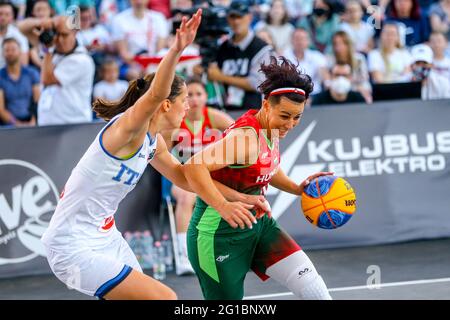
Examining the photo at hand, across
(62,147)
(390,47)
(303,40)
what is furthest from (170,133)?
(390,47)

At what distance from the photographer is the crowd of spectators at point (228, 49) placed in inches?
409

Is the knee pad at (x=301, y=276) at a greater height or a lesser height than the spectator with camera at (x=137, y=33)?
lesser

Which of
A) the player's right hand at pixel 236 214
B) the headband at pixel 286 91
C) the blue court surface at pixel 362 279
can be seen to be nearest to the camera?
the player's right hand at pixel 236 214

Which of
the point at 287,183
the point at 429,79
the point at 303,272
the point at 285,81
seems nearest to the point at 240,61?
the point at 429,79

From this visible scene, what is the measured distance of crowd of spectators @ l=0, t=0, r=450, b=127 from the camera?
34.1 feet

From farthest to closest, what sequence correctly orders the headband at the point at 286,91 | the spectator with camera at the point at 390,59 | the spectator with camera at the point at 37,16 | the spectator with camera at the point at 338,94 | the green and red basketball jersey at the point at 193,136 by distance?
the spectator with camera at the point at 390,59
the spectator with camera at the point at 37,16
the spectator with camera at the point at 338,94
the green and red basketball jersey at the point at 193,136
the headband at the point at 286,91

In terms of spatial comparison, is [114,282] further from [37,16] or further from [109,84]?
[37,16]

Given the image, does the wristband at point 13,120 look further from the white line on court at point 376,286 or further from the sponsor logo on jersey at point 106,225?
the sponsor logo on jersey at point 106,225

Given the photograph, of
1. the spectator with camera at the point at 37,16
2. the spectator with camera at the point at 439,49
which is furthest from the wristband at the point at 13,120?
the spectator with camera at the point at 439,49

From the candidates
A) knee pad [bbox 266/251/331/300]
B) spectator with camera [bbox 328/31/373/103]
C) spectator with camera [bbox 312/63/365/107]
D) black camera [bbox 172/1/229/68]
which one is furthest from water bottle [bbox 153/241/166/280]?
spectator with camera [bbox 328/31/373/103]

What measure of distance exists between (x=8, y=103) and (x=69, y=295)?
3.62m

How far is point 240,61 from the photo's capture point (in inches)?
426

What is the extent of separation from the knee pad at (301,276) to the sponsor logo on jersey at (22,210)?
4046mm

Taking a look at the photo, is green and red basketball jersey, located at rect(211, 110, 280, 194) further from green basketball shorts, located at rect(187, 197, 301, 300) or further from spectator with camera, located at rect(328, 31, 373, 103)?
spectator with camera, located at rect(328, 31, 373, 103)
